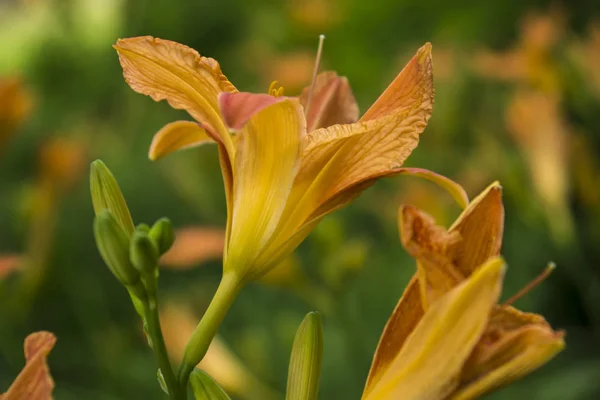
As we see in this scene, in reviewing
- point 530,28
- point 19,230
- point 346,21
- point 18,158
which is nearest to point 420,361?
point 19,230

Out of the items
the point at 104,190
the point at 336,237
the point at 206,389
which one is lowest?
the point at 336,237

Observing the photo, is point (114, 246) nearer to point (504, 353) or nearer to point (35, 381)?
point (35, 381)

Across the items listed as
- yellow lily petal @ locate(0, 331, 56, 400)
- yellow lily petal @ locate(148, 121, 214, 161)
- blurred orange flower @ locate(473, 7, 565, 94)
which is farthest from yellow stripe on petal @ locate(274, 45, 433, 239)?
blurred orange flower @ locate(473, 7, 565, 94)

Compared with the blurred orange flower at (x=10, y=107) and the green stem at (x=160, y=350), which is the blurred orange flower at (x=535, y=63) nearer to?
the blurred orange flower at (x=10, y=107)

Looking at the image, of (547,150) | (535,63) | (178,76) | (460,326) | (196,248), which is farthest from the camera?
(535,63)

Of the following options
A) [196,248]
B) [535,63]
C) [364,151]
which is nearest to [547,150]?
[535,63]

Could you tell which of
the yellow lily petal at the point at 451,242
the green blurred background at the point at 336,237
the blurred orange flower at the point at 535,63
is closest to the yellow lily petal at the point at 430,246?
the yellow lily petal at the point at 451,242
